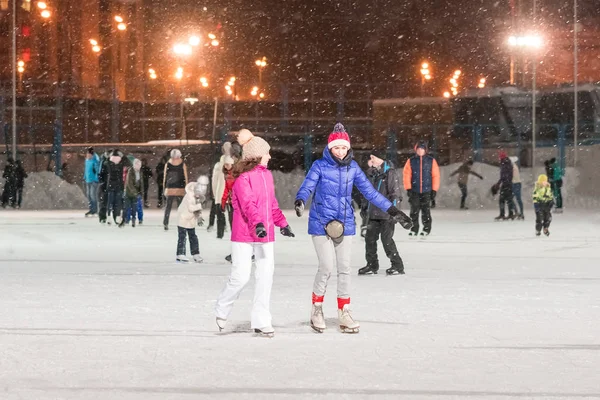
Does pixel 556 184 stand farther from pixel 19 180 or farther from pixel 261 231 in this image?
A: pixel 261 231

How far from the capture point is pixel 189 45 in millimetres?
40844

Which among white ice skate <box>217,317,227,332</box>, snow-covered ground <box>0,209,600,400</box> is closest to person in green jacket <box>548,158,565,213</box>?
snow-covered ground <box>0,209,600,400</box>

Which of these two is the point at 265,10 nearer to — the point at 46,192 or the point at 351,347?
the point at 46,192

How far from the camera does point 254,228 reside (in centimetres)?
803

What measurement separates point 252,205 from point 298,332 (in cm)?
100

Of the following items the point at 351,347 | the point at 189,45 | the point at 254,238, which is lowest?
the point at 351,347

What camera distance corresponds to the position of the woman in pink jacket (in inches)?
316

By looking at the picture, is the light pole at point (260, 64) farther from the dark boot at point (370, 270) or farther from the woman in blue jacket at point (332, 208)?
the woman in blue jacket at point (332, 208)

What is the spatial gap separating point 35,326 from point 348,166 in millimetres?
2602

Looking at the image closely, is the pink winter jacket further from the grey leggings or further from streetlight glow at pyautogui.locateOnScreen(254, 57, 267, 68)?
streetlight glow at pyautogui.locateOnScreen(254, 57, 267, 68)

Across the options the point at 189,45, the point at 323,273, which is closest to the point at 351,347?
the point at 323,273

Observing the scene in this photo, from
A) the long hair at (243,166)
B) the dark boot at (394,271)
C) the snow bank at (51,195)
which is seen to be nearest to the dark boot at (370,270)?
the dark boot at (394,271)

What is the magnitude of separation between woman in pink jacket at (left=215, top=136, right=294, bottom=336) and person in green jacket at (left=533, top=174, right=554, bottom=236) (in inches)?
462

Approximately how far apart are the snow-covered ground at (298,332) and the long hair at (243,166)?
1.16 m
